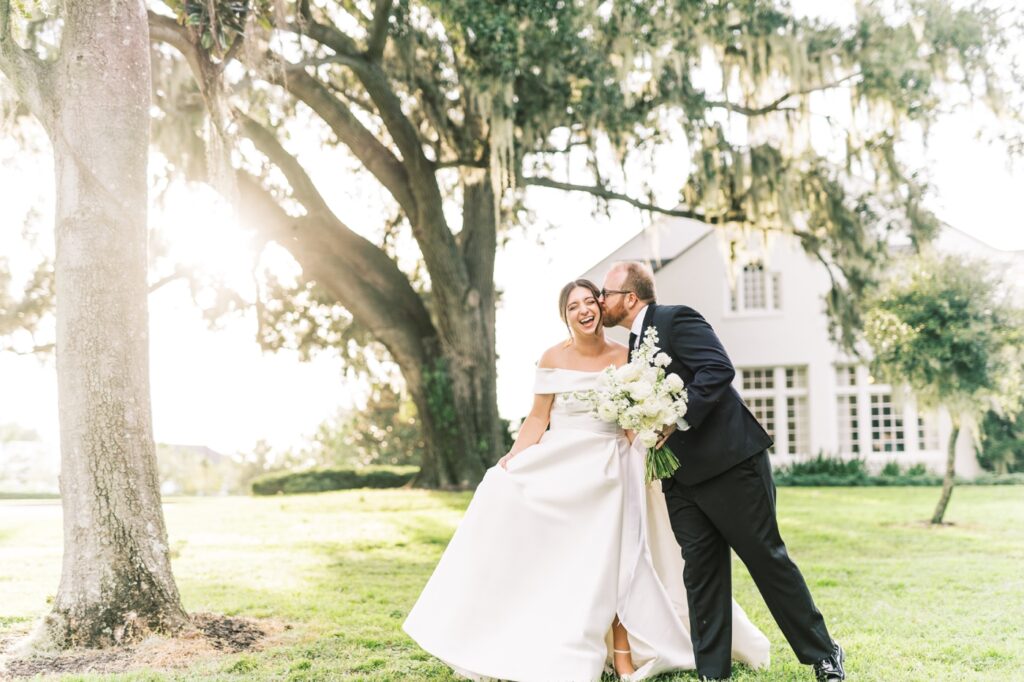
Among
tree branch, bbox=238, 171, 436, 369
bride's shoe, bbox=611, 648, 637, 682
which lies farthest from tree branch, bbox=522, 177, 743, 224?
bride's shoe, bbox=611, 648, 637, 682

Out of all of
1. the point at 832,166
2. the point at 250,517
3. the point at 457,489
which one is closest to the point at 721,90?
the point at 832,166

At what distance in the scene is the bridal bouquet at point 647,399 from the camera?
4.14 meters

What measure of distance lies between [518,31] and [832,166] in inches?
237

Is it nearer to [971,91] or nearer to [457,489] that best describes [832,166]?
[971,91]

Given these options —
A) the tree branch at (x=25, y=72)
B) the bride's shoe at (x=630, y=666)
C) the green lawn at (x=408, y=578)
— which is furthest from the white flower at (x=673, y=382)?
the tree branch at (x=25, y=72)

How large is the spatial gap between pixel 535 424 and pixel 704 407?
102 cm

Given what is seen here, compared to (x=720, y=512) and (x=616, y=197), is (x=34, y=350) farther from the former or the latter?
(x=720, y=512)

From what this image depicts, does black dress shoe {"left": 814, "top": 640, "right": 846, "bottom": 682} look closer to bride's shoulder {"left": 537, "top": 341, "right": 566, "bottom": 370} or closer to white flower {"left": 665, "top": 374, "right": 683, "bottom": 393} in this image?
white flower {"left": 665, "top": 374, "right": 683, "bottom": 393}

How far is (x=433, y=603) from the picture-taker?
4594mm

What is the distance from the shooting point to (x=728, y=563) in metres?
4.34

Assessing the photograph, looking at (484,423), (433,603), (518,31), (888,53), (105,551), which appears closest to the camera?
(433,603)

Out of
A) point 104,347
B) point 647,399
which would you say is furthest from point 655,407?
point 104,347

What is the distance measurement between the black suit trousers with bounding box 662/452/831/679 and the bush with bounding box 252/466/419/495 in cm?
1766

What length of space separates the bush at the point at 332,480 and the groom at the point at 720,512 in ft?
58.0
